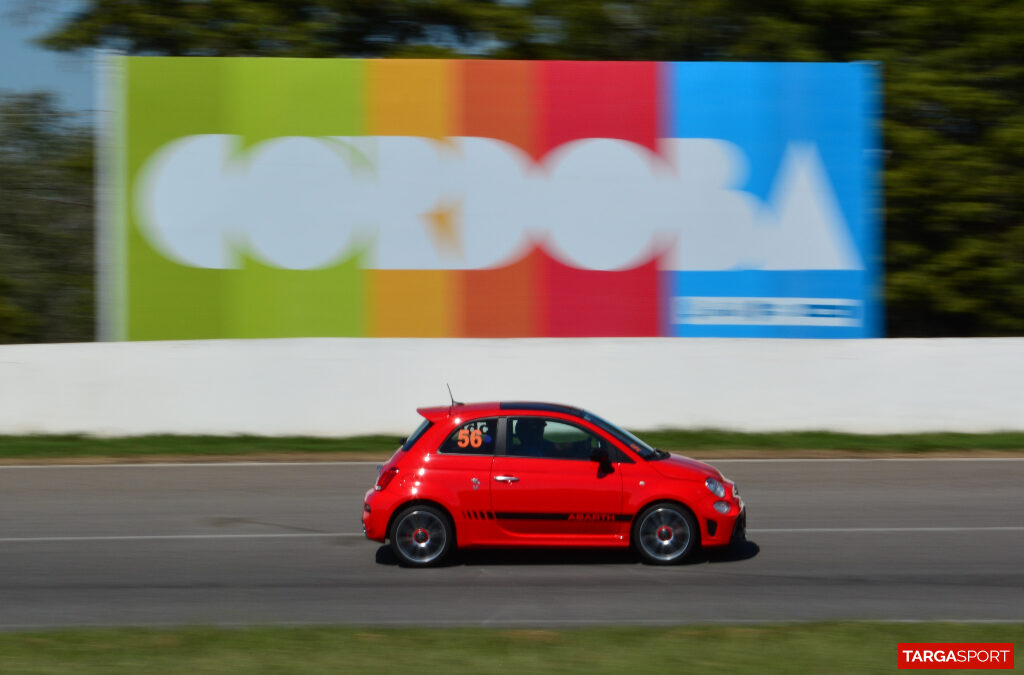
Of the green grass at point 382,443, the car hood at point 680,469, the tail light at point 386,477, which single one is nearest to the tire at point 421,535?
the tail light at point 386,477

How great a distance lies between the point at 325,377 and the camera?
18.8 metres

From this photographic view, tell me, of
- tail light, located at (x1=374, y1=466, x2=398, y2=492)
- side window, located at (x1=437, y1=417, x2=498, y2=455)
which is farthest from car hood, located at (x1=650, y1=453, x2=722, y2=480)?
tail light, located at (x1=374, y1=466, x2=398, y2=492)

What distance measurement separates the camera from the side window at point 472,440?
1035cm

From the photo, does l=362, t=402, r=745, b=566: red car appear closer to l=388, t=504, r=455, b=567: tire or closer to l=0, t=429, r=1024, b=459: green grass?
l=388, t=504, r=455, b=567: tire

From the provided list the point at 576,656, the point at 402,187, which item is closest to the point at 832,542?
the point at 576,656

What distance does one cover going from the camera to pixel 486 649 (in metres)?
7.54

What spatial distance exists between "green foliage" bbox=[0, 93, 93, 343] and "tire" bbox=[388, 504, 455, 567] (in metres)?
15.6

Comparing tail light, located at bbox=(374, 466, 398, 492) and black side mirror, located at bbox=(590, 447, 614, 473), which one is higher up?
black side mirror, located at bbox=(590, 447, 614, 473)

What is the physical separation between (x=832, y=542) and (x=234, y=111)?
1335 cm

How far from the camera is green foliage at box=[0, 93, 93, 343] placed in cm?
→ 2420

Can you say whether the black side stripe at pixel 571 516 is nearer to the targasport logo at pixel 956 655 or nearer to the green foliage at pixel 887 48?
the targasport logo at pixel 956 655

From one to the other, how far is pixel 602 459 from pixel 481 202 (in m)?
10.8

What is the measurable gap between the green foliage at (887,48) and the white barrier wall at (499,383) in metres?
4.90

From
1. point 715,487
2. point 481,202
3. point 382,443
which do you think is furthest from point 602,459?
point 481,202
